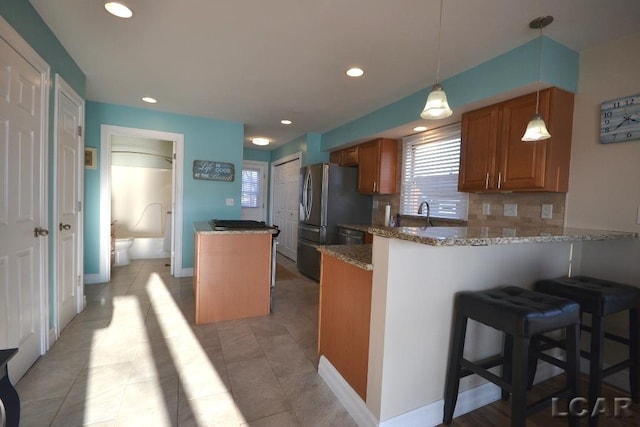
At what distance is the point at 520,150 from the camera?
225 cm

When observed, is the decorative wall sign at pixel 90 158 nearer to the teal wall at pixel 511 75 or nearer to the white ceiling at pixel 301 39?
the white ceiling at pixel 301 39

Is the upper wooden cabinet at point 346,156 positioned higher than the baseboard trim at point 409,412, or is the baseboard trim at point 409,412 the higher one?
the upper wooden cabinet at point 346,156

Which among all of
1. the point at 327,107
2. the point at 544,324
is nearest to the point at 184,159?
the point at 327,107

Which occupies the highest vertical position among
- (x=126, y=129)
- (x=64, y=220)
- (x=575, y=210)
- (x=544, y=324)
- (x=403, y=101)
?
(x=403, y=101)

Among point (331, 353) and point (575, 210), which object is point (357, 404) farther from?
point (575, 210)

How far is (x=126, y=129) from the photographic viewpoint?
393cm

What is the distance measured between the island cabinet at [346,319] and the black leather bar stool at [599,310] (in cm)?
110

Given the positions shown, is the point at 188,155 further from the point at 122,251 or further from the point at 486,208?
the point at 486,208

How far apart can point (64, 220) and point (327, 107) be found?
288 centimetres

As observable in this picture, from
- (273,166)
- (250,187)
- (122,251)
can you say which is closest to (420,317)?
(122,251)

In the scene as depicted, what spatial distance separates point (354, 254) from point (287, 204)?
4.29 meters

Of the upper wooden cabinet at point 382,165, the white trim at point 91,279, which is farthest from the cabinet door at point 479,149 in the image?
the white trim at point 91,279

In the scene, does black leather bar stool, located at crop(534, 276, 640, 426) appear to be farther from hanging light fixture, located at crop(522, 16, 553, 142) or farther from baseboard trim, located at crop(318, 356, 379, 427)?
baseboard trim, located at crop(318, 356, 379, 427)

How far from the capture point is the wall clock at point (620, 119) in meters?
1.89
